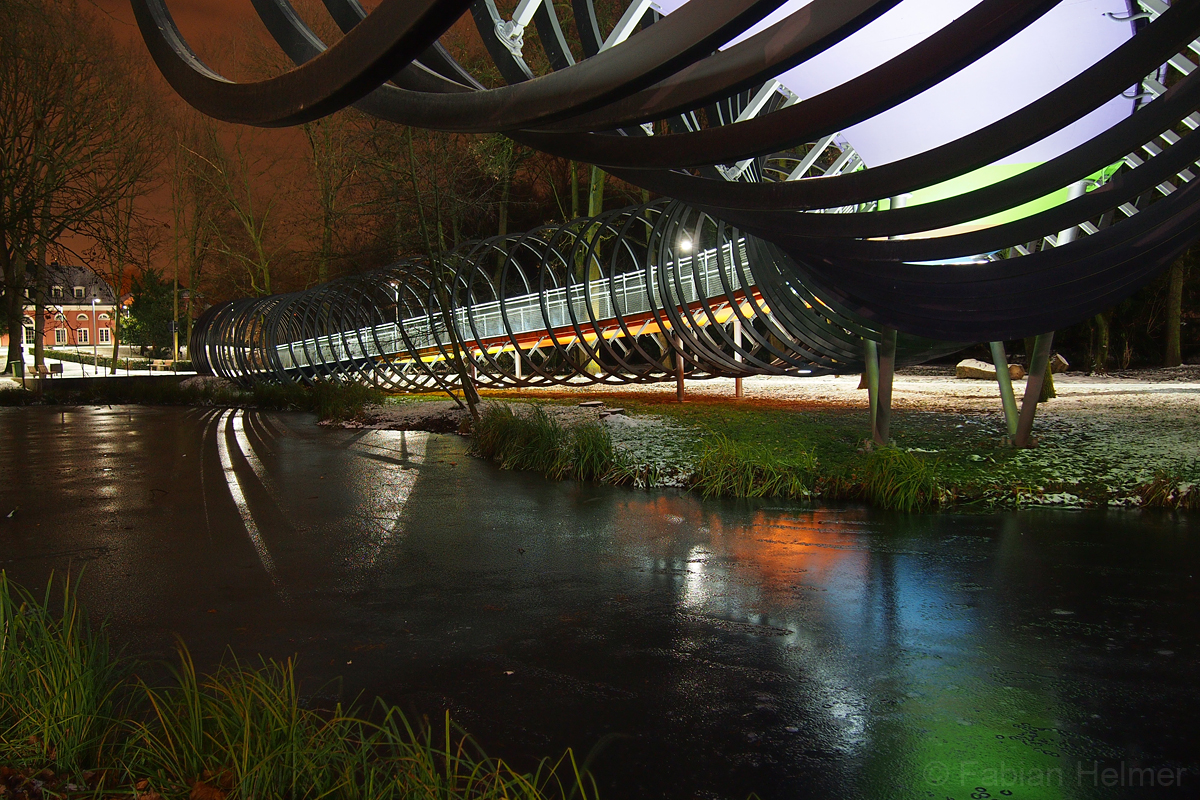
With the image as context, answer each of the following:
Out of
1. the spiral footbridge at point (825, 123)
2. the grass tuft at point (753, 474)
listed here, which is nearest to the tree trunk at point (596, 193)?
the spiral footbridge at point (825, 123)

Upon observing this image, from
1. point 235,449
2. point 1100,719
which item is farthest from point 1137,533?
point 235,449

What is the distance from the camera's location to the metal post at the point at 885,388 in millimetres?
10141

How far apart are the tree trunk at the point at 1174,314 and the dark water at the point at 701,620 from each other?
738 inches

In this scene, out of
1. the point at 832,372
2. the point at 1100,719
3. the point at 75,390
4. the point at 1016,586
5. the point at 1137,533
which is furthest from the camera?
the point at 75,390

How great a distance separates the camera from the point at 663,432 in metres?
12.4

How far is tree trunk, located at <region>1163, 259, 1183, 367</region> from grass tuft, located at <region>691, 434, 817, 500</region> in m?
18.7

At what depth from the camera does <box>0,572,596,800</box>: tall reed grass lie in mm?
2576

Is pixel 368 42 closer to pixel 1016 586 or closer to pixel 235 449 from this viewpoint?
pixel 1016 586

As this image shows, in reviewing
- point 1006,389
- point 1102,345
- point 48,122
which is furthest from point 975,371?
point 48,122

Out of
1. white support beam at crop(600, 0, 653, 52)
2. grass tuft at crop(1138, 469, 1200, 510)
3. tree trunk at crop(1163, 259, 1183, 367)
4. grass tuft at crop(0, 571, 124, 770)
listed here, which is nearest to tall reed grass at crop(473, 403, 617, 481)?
white support beam at crop(600, 0, 653, 52)

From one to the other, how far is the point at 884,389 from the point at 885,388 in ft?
0.06

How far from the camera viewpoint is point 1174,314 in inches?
890

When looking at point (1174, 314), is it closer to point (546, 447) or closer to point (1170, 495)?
point (1170, 495)

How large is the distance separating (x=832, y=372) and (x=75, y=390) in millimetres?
23097
